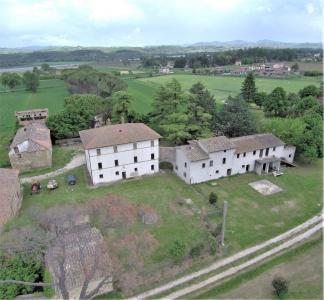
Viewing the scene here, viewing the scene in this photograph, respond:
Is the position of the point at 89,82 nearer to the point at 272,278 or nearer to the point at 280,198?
the point at 280,198

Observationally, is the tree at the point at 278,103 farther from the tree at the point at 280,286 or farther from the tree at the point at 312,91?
the tree at the point at 280,286

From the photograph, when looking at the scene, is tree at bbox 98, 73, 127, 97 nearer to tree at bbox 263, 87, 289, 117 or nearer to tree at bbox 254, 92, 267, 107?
tree at bbox 254, 92, 267, 107

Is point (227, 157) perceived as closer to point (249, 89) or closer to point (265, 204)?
point (265, 204)

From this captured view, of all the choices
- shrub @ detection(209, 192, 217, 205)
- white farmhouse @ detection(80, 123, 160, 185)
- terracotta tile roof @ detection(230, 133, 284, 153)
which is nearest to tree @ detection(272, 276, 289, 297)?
shrub @ detection(209, 192, 217, 205)

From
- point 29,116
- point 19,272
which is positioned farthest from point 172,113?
point 29,116

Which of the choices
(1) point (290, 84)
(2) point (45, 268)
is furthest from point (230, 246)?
(1) point (290, 84)

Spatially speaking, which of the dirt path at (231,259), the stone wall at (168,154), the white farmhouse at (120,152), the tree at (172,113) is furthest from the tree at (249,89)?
the dirt path at (231,259)
